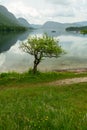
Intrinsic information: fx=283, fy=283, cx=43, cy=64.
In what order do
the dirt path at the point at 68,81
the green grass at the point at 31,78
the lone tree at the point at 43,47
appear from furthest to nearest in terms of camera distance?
the lone tree at the point at 43,47 < the green grass at the point at 31,78 < the dirt path at the point at 68,81

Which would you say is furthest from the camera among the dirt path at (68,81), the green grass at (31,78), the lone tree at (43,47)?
the lone tree at (43,47)

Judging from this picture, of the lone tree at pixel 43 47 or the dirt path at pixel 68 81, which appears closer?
the dirt path at pixel 68 81

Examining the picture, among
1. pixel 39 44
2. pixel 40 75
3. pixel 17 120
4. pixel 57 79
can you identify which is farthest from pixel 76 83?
pixel 17 120

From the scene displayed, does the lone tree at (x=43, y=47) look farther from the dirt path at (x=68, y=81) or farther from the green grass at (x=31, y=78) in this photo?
the dirt path at (x=68, y=81)

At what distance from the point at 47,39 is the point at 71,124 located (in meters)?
36.8

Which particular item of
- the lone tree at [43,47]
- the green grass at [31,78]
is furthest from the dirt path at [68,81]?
the lone tree at [43,47]

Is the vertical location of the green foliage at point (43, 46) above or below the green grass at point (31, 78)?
above

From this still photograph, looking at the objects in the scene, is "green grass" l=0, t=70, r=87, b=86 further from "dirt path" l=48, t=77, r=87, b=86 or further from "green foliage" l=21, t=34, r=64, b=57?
"green foliage" l=21, t=34, r=64, b=57

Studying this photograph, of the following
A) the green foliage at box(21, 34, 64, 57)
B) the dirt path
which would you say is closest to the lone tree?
the green foliage at box(21, 34, 64, 57)

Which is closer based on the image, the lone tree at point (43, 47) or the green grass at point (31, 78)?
the green grass at point (31, 78)

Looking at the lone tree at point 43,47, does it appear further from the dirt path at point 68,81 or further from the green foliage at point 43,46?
the dirt path at point 68,81

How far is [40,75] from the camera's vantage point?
132 feet

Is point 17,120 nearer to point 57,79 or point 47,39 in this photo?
point 57,79

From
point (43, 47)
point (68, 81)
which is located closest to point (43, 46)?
point (43, 47)
